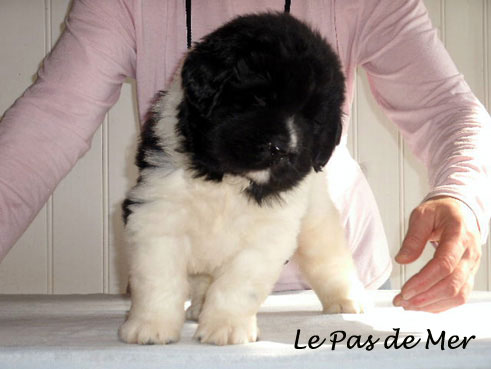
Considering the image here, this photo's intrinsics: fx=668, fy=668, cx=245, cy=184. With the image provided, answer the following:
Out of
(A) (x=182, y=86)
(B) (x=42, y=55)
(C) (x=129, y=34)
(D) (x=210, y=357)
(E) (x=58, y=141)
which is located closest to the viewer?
(D) (x=210, y=357)

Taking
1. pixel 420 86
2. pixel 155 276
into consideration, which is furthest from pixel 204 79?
pixel 420 86

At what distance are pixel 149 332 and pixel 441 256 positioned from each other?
758mm

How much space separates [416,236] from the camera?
1.76 meters

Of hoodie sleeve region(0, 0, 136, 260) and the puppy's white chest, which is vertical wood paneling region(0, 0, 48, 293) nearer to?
hoodie sleeve region(0, 0, 136, 260)

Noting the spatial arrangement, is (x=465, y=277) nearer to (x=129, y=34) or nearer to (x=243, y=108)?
(x=243, y=108)

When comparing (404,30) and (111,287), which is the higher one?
(404,30)

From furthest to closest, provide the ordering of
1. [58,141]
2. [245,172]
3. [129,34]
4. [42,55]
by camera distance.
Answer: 1. [42,55]
2. [129,34]
3. [58,141]
4. [245,172]

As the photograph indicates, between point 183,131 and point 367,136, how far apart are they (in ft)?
8.22

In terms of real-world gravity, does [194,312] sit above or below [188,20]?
below

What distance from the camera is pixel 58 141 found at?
223 centimetres

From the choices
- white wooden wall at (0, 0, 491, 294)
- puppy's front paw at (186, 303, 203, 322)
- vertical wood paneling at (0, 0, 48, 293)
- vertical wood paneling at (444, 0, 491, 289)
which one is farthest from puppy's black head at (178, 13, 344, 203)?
vertical wood paneling at (444, 0, 491, 289)

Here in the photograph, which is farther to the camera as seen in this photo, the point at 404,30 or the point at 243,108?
the point at 404,30

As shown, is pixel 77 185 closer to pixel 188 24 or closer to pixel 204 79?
pixel 188 24

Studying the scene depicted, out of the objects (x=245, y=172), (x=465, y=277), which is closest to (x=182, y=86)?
(x=245, y=172)
